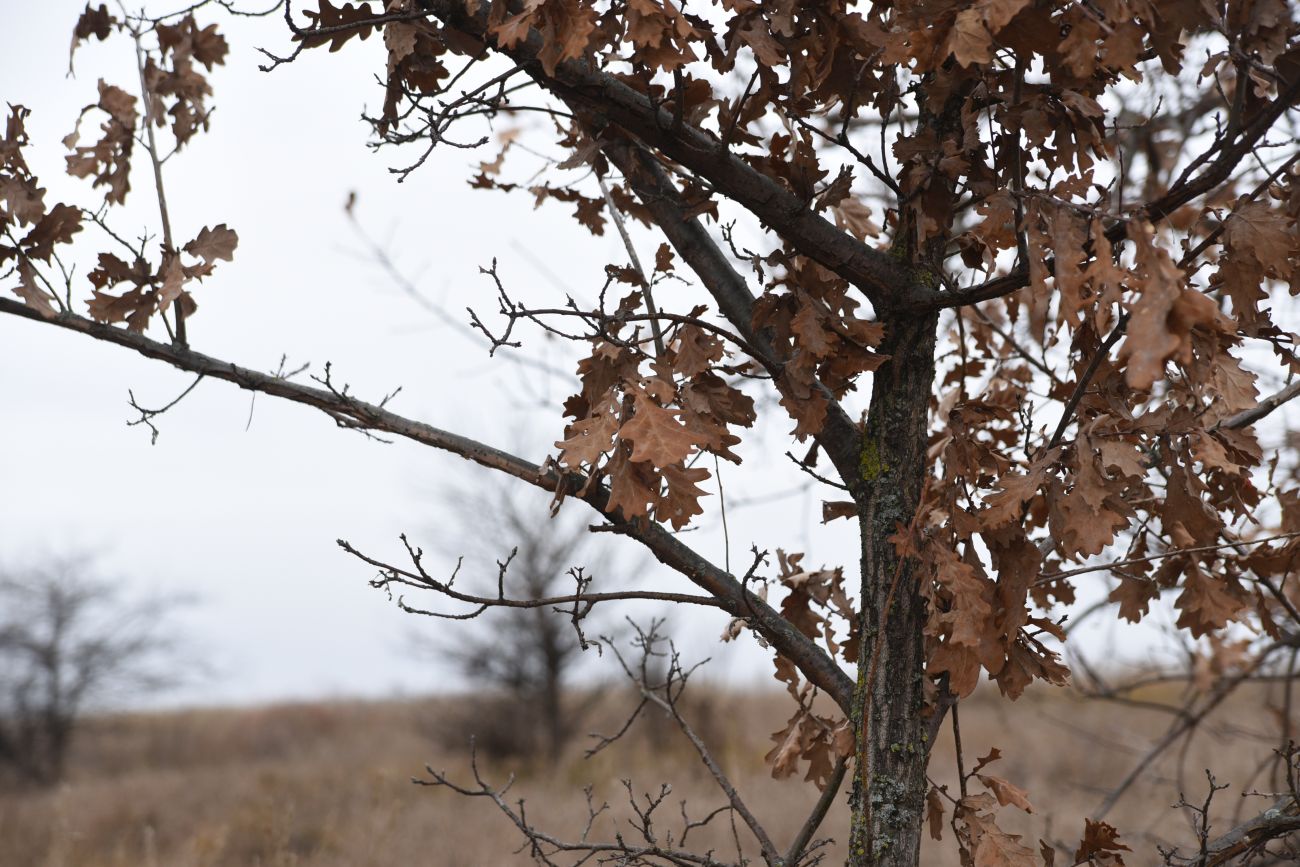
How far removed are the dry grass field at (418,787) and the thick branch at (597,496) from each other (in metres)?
2.81

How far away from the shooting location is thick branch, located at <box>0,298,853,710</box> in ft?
6.17

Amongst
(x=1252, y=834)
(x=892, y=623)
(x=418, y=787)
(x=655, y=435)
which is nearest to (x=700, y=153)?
(x=655, y=435)

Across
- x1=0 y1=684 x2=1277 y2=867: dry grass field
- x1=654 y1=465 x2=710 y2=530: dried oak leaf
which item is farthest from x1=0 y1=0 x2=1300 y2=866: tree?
x1=0 y1=684 x2=1277 y2=867: dry grass field

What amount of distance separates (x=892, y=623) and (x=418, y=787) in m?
9.89

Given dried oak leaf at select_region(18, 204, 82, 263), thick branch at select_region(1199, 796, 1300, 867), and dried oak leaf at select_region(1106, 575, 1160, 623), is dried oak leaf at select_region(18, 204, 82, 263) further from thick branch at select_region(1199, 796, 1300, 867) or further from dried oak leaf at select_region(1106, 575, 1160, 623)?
thick branch at select_region(1199, 796, 1300, 867)

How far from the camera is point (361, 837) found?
7395mm

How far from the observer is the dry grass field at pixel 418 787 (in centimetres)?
714

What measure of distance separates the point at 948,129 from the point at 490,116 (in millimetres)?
1217

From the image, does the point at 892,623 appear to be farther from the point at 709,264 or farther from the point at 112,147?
the point at 112,147

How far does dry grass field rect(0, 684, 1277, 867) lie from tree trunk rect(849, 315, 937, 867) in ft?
9.49

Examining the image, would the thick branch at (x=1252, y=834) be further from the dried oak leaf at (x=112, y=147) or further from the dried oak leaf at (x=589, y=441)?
the dried oak leaf at (x=112, y=147)

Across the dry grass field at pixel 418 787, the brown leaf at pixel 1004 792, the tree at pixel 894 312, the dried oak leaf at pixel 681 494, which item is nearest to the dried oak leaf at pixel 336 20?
the tree at pixel 894 312

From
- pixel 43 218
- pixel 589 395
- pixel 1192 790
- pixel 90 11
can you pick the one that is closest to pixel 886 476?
pixel 589 395

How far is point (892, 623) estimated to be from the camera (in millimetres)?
1854
